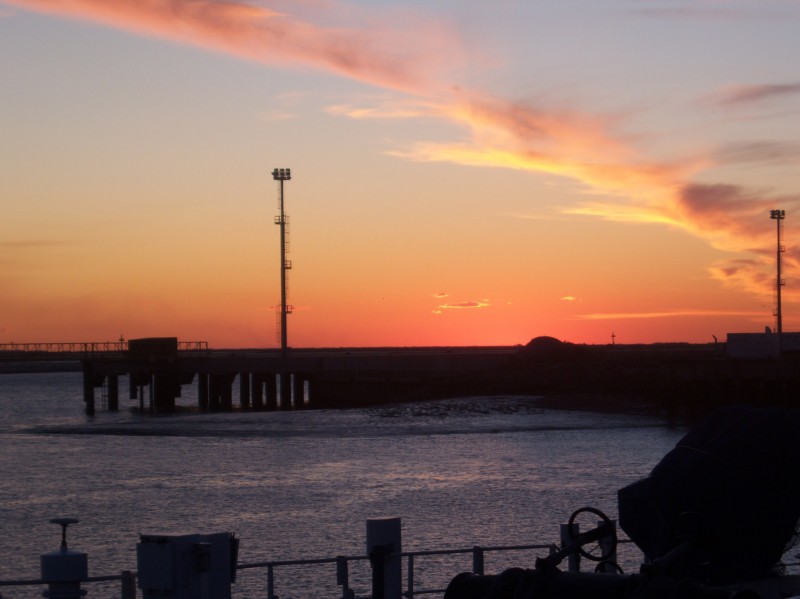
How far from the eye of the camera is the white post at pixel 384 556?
422 inches

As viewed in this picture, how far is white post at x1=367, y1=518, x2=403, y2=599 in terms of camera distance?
10.7 m

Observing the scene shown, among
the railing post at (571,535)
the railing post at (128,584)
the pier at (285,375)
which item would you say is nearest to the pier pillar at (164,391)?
the pier at (285,375)

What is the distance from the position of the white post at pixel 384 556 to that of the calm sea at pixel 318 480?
1516cm

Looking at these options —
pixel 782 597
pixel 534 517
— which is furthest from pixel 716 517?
pixel 534 517

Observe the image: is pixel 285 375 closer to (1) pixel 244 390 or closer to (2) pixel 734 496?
(1) pixel 244 390

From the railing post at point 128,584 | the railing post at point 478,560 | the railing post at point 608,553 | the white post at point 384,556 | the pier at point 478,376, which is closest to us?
the railing post at point 128,584

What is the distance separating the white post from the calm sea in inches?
597

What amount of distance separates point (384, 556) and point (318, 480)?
39230 millimetres

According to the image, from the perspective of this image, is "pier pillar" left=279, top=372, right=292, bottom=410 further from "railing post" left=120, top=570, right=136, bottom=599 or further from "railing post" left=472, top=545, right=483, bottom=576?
"railing post" left=120, top=570, right=136, bottom=599

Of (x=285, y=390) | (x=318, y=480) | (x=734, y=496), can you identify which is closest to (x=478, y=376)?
(x=285, y=390)

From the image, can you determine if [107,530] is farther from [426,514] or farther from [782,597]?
[782,597]

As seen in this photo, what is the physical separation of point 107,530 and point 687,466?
26739 mm

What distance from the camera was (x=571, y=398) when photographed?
90250mm

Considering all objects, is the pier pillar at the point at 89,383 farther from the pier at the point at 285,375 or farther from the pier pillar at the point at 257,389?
the pier pillar at the point at 257,389
